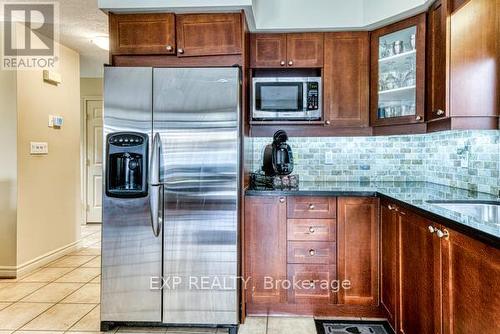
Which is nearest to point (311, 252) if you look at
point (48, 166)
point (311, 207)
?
point (311, 207)

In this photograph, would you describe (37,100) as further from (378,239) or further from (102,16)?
(378,239)

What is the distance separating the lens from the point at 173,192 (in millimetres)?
2527

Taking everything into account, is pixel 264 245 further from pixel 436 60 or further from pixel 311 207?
pixel 436 60

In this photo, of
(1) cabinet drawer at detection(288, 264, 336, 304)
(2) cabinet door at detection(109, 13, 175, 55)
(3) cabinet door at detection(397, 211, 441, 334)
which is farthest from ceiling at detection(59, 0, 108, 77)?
(3) cabinet door at detection(397, 211, 441, 334)

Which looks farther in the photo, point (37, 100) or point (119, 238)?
point (37, 100)

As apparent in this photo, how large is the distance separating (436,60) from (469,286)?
1664 mm

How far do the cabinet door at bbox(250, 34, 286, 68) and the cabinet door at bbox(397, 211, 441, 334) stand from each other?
1631mm

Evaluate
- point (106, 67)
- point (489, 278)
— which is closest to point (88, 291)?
point (106, 67)

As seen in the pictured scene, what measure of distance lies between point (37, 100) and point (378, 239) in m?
3.46

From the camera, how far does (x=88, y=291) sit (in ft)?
10.9

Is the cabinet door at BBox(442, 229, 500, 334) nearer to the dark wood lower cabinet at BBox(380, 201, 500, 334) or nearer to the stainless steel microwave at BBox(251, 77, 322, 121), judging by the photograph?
the dark wood lower cabinet at BBox(380, 201, 500, 334)

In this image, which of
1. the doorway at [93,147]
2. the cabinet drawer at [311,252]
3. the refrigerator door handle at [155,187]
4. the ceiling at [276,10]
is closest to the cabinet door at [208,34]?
the ceiling at [276,10]

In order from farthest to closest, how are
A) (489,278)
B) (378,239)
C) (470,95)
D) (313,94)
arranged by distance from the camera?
(313,94)
(378,239)
(470,95)
(489,278)

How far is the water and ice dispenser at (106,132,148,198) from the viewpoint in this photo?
8.21ft
